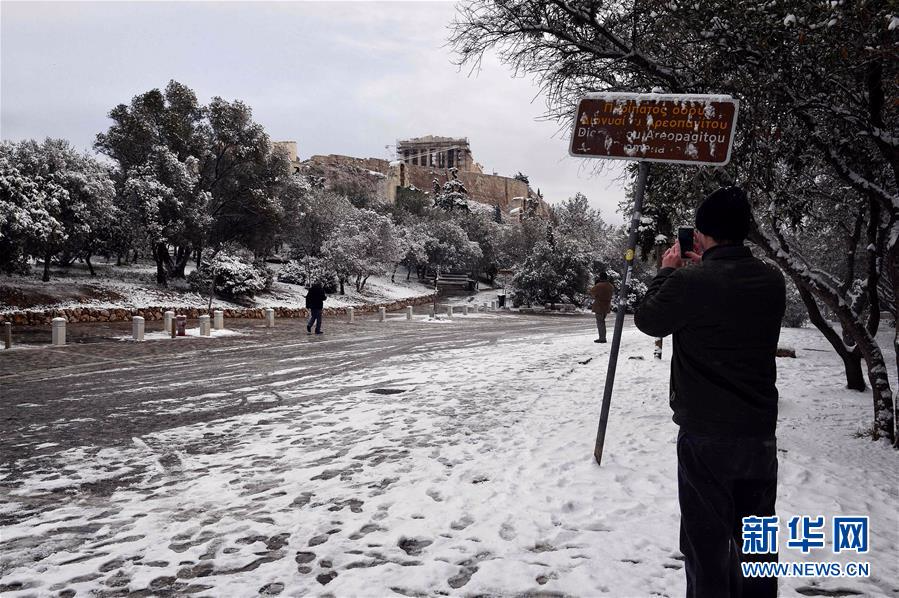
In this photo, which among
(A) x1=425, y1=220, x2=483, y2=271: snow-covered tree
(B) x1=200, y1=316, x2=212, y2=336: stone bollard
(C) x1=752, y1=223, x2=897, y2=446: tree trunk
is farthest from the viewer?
(A) x1=425, y1=220, x2=483, y2=271: snow-covered tree

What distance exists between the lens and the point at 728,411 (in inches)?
89.1

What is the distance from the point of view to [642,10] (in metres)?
5.57

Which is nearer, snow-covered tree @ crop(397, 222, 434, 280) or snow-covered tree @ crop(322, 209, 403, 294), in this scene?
snow-covered tree @ crop(322, 209, 403, 294)

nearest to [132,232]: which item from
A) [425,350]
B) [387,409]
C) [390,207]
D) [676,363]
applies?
[425,350]

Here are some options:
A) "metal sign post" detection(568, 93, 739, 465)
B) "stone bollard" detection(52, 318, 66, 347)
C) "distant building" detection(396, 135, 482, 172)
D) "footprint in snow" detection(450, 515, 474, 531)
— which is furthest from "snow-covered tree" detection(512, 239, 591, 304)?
"distant building" detection(396, 135, 482, 172)

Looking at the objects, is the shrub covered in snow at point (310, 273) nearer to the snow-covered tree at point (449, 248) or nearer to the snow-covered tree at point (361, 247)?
the snow-covered tree at point (361, 247)

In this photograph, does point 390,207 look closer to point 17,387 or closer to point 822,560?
point 17,387

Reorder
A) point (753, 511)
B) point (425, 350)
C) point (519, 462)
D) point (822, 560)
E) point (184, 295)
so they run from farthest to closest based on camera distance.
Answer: point (184, 295)
point (425, 350)
point (519, 462)
point (822, 560)
point (753, 511)

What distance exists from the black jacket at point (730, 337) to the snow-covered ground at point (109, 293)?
2275 cm

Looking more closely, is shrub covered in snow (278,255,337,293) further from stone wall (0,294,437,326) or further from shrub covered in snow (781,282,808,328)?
shrub covered in snow (781,282,808,328)

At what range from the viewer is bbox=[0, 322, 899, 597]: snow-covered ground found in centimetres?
303

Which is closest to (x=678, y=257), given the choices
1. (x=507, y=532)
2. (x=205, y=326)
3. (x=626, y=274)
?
(x=626, y=274)

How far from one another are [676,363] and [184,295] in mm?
27474

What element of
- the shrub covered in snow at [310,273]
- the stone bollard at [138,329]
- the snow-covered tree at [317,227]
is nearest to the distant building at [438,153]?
the snow-covered tree at [317,227]
